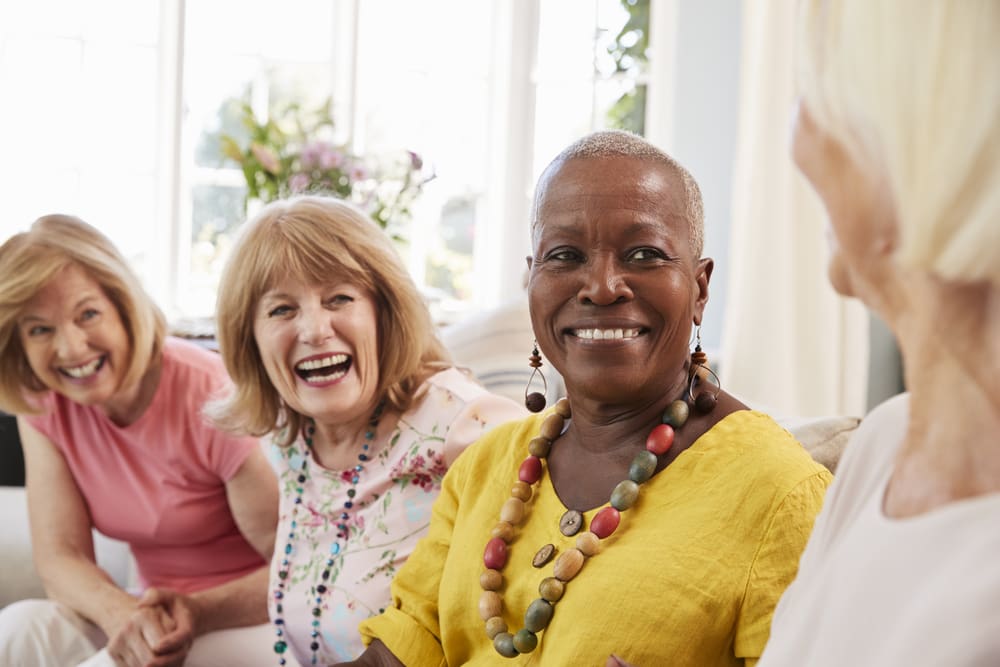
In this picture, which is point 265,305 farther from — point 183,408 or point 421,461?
point 183,408

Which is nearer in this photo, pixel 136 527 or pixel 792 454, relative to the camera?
pixel 792 454

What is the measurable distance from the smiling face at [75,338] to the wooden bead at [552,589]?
1.26 meters

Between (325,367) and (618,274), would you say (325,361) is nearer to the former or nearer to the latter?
(325,367)

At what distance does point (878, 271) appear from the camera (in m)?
0.70

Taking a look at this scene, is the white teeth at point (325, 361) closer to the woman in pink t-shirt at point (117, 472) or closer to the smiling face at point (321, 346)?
the smiling face at point (321, 346)

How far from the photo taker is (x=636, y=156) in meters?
1.25

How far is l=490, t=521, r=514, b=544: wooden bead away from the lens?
1.31 metres

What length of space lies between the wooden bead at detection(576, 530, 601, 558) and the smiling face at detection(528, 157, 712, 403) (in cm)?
16

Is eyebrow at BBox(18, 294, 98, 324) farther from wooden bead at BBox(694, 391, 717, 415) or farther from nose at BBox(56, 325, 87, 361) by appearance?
wooden bead at BBox(694, 391, 717, 415)

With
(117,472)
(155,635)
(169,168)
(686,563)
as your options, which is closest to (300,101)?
(169,168)

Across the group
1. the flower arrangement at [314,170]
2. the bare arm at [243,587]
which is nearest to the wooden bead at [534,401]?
the bare arm at [243,587]

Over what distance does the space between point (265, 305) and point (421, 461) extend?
1.14ft

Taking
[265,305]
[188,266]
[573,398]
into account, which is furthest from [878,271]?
[188,266]

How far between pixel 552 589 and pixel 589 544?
0.06 metres
